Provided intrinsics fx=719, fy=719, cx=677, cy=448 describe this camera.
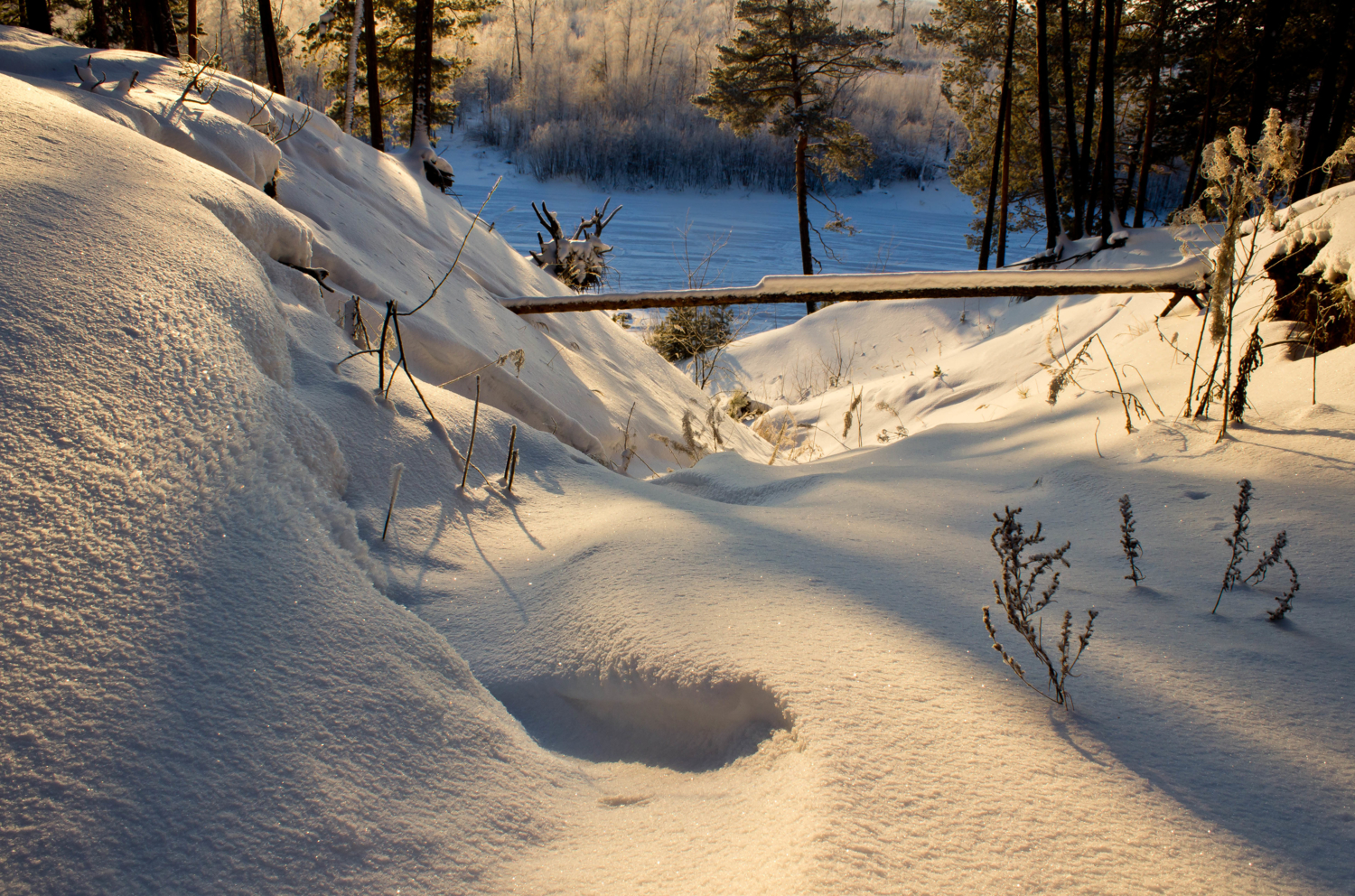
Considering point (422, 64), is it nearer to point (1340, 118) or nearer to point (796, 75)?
point (796, 75)

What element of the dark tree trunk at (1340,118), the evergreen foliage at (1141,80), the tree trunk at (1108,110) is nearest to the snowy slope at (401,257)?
the dark tree trunk at (1340,118)

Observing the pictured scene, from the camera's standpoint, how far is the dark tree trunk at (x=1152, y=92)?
13828 mm

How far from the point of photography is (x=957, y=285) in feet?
11.5

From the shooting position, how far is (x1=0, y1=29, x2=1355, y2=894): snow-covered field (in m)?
0.77

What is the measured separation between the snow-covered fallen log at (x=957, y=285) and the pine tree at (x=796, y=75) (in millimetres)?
12266

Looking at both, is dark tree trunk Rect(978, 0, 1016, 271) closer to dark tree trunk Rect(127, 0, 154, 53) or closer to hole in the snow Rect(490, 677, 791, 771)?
dark tree trunk Rect(127, 0, 154, 53)

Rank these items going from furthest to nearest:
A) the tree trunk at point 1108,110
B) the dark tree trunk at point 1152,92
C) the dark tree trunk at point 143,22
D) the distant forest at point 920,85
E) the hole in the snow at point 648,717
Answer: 1. the dark tree trunk at point 1152,92
2. the distant forest at point 920,85
3. the tree trunk at point 1108,110
4. the dark tree trunk at point 143,22
5. the hole in the snow at point 648,717

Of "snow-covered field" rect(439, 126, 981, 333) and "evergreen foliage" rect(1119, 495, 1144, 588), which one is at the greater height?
"snow-covered field" rect(439, 126, 981, 333)

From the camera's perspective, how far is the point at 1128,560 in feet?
5.30

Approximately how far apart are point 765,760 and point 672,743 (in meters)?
0.17

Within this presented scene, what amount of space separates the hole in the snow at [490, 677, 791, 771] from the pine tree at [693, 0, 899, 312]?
15169 mm

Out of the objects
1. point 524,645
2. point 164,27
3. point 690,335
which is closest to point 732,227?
point 690,335

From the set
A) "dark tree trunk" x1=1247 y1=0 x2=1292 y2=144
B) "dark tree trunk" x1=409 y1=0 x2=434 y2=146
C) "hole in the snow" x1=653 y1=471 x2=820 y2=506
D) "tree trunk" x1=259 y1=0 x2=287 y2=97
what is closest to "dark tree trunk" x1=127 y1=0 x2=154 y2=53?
"tree trunk" x1=259 y1=0 x2=287 y2=97

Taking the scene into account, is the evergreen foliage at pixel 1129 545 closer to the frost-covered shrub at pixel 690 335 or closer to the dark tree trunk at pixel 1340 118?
the frost-covered shrub at pixel 690 335
